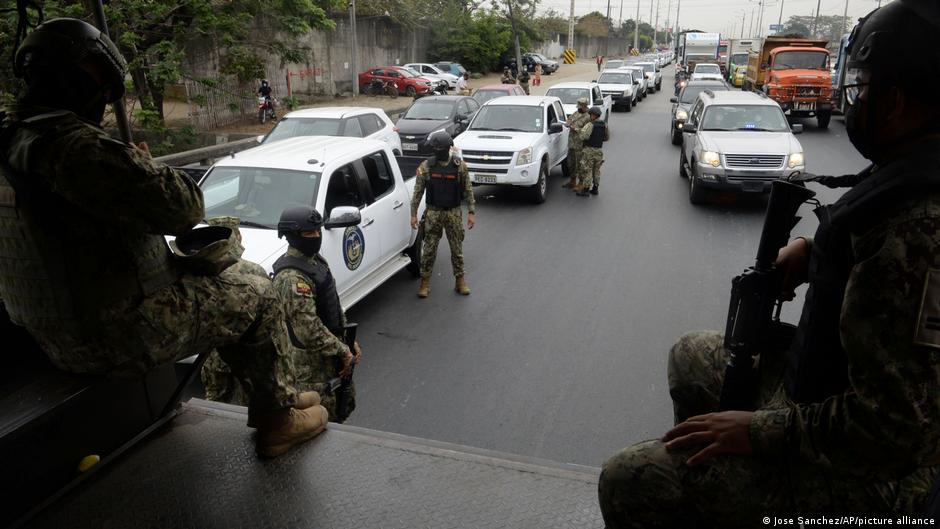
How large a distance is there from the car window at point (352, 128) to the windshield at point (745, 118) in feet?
22.1

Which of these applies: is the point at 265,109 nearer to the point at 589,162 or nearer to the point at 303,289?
the point at 589,162

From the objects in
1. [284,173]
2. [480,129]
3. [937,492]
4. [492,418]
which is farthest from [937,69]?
[480,129]

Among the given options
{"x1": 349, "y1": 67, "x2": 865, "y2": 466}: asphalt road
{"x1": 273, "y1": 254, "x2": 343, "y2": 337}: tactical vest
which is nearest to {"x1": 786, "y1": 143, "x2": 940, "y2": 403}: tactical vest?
{"x1": 273, "y1": 254, "x2": 343, "y2": 337}: tactical vest

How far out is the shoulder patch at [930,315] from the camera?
4.37 ft

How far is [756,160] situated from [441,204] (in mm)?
6380

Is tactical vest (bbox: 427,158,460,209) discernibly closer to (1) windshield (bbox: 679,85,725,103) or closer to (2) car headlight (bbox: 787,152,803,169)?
(2) car headlight (bbox: 787,152,803,169)

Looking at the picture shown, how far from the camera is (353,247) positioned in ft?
20.1

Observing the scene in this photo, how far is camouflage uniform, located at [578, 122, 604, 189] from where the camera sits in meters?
12.2

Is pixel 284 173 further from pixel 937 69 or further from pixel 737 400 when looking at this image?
pixel 937 69

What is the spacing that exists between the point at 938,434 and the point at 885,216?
50cm

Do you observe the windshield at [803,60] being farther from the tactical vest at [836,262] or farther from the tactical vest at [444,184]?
the tactical vest at [836,262]

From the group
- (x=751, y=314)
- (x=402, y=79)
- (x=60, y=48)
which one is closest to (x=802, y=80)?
(x=402, y=79)

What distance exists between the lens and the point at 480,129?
12727mm

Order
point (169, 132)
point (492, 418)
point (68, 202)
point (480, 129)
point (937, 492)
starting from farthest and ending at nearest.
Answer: point (169, 132)
point (480, 129)
point (492, 418)
point (68, 202)
point (937, 492)
